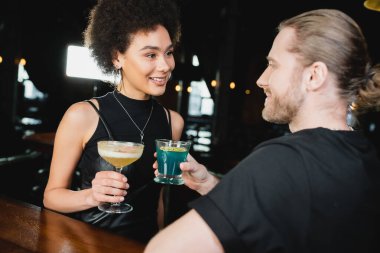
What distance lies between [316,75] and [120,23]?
1.37m

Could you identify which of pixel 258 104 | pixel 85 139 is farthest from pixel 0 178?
Answer: pixel 258 104

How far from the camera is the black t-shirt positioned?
0.94 meters

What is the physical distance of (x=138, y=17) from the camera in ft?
6.89

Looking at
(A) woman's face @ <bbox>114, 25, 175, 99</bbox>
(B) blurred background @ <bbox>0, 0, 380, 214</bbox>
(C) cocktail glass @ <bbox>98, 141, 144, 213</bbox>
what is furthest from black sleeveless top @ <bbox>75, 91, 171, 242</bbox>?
(B) blurred background @ <bbox>0, 0, 380, 214</bbox>

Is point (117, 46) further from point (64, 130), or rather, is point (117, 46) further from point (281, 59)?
point (281, 59)

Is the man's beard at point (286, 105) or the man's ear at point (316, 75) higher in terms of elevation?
the man's ear at point (316, 75)

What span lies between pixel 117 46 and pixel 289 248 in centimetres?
160

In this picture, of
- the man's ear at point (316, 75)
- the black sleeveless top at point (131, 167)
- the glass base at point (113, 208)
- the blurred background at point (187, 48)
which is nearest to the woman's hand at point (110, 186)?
the glass base at point (113, 208)

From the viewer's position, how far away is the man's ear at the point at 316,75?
3.86 feet

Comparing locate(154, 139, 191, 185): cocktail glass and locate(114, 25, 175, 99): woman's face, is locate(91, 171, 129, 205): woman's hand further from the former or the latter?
locate(114, 25, 175, 99): woman's face

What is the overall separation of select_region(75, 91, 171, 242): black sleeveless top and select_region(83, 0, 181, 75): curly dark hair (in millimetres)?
333

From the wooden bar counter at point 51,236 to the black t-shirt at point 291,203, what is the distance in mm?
573

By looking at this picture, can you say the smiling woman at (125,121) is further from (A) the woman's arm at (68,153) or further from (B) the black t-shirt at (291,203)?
(B) the black t-shirt at (291,203)

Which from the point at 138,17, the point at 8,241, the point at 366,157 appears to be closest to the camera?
the point at 366,157
